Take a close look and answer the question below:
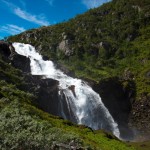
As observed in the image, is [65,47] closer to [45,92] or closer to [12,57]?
[12,57]

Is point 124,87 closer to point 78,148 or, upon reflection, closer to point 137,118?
point 137,118

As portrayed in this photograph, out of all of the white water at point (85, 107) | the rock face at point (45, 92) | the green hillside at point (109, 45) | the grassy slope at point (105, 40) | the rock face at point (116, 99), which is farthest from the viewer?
the grassy slope at point (105, 40)

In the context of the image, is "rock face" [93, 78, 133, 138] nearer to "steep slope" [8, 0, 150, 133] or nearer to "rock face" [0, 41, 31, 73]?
"steep slope" [8, 0, 150, 133]

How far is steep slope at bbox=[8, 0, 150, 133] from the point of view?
104 m

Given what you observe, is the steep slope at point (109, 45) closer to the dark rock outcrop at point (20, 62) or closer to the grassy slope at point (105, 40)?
the grassy slope at point (105, 40)

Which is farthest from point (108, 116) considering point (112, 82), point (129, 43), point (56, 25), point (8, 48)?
point (56, 25)

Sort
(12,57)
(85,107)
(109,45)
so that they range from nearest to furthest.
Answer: (85,107)
(12,57)
(109,45)

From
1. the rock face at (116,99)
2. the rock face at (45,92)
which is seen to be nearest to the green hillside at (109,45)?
the rock face at (116,99)

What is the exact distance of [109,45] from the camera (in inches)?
6004

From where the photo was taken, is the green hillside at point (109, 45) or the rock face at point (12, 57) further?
the green hillside at point (109, 45)

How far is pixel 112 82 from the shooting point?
319 ft

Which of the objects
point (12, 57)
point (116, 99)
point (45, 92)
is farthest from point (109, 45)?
point (45, 92)

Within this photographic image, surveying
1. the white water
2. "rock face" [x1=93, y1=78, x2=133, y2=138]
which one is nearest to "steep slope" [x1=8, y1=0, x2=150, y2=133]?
"rock face" [x1=93, y1=78, x2=133, y2=138]

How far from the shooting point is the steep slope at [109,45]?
104225 millimetres
